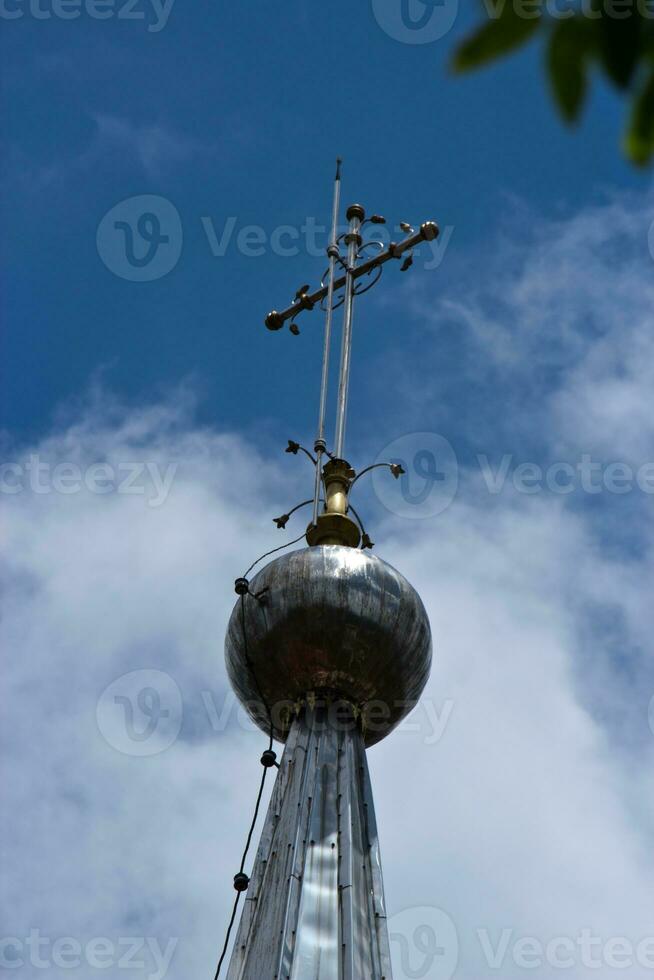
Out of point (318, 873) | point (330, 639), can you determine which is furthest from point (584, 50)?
point (330, 639)

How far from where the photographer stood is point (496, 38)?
2.32 meters

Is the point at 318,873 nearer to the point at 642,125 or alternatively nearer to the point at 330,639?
the point at 330,639

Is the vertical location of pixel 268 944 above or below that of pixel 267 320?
below

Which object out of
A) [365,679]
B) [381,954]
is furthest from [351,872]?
[365,679]

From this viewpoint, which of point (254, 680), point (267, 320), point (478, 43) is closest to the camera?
point (478, 43)

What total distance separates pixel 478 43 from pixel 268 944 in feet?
38.4

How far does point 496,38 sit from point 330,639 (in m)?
12.7

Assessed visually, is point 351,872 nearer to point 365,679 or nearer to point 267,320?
point 365,679

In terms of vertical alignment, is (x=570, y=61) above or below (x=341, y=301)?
below

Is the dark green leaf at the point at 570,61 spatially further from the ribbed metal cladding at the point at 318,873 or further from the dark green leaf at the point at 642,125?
the ribbed metal cladding at the point at 318,873

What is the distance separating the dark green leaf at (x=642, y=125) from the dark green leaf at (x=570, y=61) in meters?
0.09

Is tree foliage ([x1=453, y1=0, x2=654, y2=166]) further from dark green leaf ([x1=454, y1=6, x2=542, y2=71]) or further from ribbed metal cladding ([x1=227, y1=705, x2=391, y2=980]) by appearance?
ribbed metal cladding ([x1=227, y1=705, x2=391, y2=980])

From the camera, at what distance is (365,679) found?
15.2 meters

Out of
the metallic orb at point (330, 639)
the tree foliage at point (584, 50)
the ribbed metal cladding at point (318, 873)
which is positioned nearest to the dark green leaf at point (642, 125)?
the tree foliage at point (584, 50)
